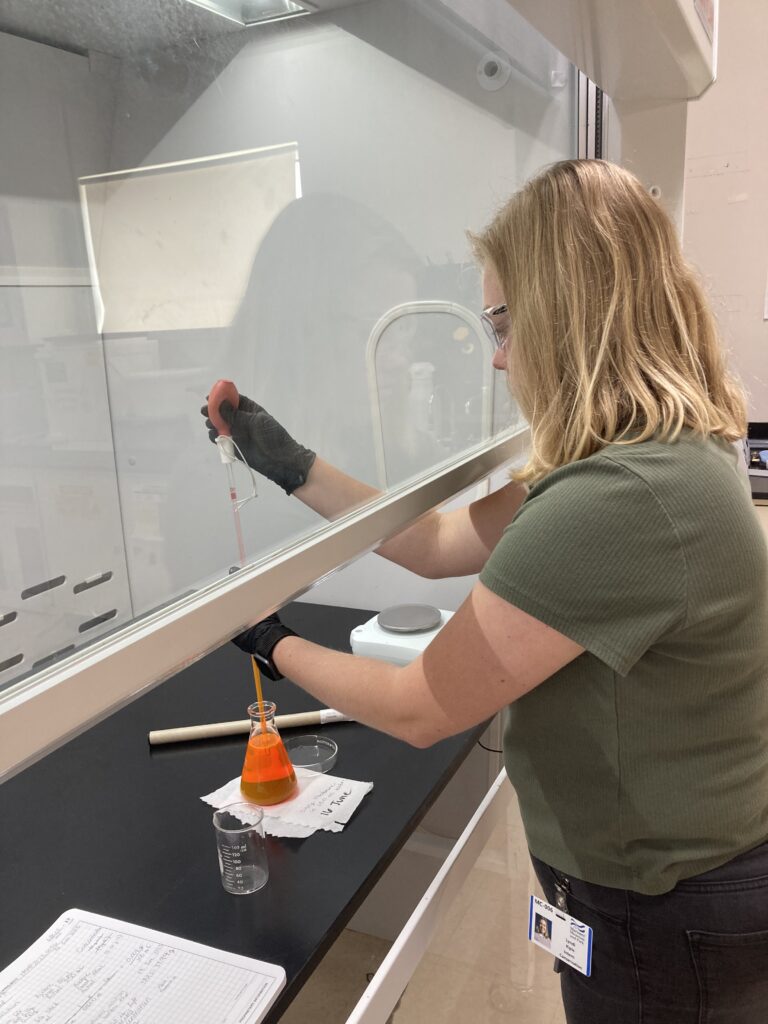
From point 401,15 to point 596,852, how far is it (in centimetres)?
107

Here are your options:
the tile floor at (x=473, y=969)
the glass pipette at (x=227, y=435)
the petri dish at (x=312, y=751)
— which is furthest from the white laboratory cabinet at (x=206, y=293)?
the tile floor at (x=473, y=969)

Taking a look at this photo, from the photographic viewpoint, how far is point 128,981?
0.82m

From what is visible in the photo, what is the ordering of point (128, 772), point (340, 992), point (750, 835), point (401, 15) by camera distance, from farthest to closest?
point (340, 992)
point (128, 772)
point (401, 15)
point (750, 835)

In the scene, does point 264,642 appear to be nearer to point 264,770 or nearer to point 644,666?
point 264,770

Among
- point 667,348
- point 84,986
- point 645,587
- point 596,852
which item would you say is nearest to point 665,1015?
point 596,852

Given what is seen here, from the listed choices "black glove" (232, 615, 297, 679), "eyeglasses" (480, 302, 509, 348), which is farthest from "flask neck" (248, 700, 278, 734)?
"eyeglasses" (480, 302, 509, 348)

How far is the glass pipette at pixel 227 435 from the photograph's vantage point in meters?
0.76

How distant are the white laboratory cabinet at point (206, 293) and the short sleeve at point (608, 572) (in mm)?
240

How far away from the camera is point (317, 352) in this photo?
3.13 ft

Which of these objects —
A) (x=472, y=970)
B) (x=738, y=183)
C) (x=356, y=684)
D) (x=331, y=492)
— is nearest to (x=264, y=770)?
(x=356, y=684)

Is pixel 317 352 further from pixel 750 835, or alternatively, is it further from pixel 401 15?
pixel 750 835

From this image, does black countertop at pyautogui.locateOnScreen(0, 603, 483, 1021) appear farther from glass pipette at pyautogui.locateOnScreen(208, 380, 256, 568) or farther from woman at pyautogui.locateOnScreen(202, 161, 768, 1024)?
glass pipette at pyautogui.locateOnScreen(208, 380, 256, 568)

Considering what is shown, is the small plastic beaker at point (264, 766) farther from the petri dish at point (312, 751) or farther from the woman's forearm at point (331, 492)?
the woman's forearm at point (331, 492)

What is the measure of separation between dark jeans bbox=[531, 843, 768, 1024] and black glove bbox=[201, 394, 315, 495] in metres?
0.58
